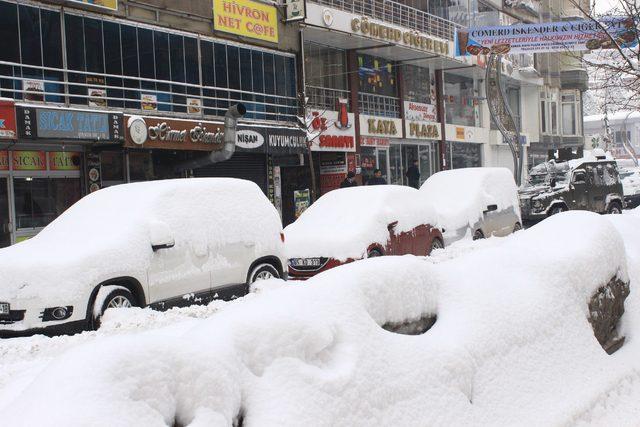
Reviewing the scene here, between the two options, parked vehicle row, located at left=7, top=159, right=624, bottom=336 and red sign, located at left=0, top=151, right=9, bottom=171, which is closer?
parked vehicle row, located at left=7, top=159, right=624, bottom=336

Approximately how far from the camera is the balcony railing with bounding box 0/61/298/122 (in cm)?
1582

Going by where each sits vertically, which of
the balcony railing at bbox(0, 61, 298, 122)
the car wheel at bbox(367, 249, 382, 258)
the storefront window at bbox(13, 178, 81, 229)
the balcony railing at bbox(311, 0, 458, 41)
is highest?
the balcony railing at bbox(311, 0, 458, 41)

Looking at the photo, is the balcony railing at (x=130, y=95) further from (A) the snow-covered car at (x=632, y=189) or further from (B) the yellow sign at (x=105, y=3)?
(A) the snow-covered car at (x=632, y=189)

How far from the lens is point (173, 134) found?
18.4 meters

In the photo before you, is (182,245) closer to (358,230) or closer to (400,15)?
(358,230)

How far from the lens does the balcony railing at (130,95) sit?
51.9ft

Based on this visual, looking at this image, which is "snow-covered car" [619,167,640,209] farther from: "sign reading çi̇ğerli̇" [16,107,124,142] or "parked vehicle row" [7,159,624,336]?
"sign reading çi̇ğerli̇" [16,107,124,142]

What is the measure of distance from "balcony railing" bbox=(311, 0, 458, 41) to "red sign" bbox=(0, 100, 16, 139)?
12.8 metres

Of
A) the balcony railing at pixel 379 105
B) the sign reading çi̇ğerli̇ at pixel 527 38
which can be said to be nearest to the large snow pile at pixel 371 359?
the sign reading çi̇ğerli̇ at pixel 527 38

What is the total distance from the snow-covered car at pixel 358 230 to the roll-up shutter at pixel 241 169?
8.70 m

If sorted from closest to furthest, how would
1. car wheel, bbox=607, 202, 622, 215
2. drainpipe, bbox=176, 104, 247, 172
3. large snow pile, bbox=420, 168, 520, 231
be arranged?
1. large snow pile, bbox=420, 168, 520, 231
2. drainpipe, bbox=176, 104, 247, 172
3. car wheel, bbox=607, 202, 622, 215

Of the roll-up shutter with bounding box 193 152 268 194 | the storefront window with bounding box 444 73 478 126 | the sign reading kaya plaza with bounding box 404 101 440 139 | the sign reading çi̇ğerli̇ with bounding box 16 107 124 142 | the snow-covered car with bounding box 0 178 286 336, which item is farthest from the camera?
the storefront window with bounding box 444 73 478 126

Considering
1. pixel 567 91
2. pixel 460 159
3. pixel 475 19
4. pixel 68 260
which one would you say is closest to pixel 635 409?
pixel 68 260

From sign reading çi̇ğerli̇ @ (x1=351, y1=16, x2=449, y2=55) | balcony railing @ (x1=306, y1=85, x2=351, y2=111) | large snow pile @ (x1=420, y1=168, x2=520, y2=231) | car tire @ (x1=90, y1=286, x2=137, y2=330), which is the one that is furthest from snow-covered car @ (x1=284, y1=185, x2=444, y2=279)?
sign reading çi̇ğerli̇ @ (x1=351, y1=16, x2=449, y2=55)
